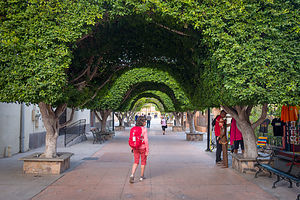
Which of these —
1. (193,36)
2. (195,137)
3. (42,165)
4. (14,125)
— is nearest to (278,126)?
(193,36)

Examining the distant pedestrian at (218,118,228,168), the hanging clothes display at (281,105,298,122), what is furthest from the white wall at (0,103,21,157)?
the hanging clothes display at (281,105,298,122)

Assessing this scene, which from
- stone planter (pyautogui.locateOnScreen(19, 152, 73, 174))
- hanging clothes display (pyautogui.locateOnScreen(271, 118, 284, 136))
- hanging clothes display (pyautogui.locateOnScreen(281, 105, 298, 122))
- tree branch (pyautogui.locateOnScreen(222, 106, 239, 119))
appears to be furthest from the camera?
hanging clothes display (pyautogui.locateOnScreen(271, 118, 284, 136))

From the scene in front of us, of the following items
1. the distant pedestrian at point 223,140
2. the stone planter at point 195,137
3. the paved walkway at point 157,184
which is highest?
the distant pedestrian at point 223,140

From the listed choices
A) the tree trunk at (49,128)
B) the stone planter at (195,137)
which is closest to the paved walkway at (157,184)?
the tree trunk at (49,128)

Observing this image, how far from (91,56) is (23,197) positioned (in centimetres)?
462

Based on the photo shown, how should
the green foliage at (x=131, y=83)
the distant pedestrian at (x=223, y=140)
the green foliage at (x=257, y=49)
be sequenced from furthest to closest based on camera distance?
the green foliage at (x=131, y=83) → the distant pedestrian at (x=223, y=140) → the green foliage at (x=257, y=49)

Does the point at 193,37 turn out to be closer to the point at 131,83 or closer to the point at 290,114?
the point at 290,114

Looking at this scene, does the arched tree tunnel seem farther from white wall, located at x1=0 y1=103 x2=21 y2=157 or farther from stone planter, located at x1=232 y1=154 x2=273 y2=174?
white wall, located at x1=0 y1=103 x2=21 y2=157

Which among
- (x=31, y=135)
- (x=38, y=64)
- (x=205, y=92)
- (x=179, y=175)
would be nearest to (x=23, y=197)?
(x=38, y=64)

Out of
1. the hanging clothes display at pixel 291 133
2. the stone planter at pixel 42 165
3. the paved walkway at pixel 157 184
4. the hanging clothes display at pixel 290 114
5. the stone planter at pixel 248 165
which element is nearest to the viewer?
the paved walkway at pixel 157 184

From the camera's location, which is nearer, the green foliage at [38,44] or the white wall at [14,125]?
the green foliage at [38,44]

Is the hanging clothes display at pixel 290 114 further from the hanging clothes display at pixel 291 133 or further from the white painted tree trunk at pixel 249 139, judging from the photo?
the white painted tree trunk at pixel 249 139

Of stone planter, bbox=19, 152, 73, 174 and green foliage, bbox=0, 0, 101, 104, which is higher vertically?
green foliage, bbox=0, 0, 101, 104

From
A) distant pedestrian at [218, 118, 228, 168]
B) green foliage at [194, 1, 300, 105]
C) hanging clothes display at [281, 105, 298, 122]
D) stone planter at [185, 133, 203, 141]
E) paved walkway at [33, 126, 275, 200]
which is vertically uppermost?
green foliage at [194, 1, 300, 105]
